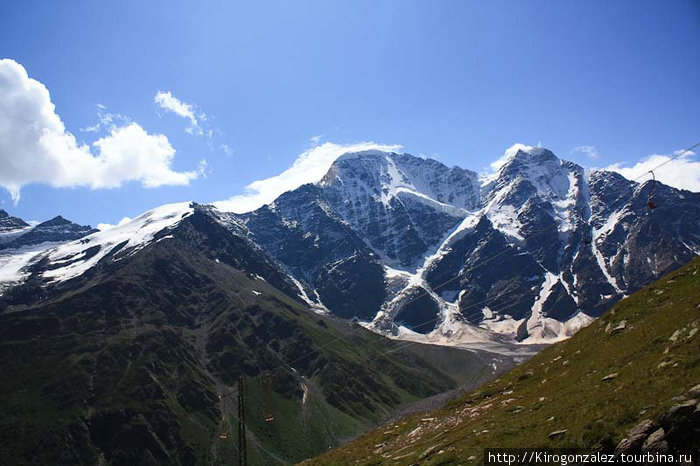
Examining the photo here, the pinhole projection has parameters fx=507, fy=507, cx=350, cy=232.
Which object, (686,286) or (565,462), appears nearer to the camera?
(565,462)

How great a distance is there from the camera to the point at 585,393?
36.4m

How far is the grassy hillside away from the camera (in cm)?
2920

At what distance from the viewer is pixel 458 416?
2010 inches

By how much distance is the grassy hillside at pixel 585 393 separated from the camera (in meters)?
29.2

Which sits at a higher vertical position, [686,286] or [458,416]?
[686,286]

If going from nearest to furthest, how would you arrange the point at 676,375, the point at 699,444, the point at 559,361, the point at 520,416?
the point at 699,444, the point at 676,375, the point at 520,416, the point at 559,361

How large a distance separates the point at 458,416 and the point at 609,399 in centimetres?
2159

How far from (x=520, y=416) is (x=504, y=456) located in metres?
8.20

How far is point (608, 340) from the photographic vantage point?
49.6 meters

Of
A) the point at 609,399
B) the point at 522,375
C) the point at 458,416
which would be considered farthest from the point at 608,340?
the point at 609,399

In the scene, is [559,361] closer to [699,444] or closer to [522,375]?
[522,375]

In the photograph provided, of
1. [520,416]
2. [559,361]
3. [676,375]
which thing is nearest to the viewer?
[676,375]

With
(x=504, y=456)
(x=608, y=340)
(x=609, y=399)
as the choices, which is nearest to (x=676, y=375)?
(x=609, y=399)

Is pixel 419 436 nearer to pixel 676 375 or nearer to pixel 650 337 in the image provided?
pixel 650 337
